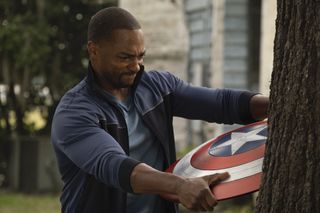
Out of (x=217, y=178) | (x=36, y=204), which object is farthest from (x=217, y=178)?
(x=36, y=204)

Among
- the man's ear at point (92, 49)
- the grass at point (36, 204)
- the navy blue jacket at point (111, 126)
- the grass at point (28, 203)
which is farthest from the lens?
the grass at point (28, 203)

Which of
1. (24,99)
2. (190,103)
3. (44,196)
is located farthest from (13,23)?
(190,103)

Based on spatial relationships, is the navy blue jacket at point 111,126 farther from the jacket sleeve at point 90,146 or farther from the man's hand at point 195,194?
the man's hand at point 195,194

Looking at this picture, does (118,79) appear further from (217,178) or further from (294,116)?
(294,116)

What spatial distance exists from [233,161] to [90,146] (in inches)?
20.2

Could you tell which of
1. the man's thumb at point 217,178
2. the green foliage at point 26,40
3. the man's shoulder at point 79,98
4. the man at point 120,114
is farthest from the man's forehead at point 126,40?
the green foliage at point 26,40

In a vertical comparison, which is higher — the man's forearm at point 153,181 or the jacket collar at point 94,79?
the jacket collar at point 94,79

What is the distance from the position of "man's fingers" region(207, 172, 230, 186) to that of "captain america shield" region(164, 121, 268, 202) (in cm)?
1

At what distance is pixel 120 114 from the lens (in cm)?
329

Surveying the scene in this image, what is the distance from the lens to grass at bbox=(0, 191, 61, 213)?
12.1 meters

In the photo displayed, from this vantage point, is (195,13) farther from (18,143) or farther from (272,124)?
(272,124)

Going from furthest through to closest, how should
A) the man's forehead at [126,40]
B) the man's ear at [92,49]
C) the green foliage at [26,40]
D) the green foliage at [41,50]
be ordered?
the green foliage at [41,50] → the green foliage at [26,40] → the man's ear at [92,49] → the man's forehead at [126,40]

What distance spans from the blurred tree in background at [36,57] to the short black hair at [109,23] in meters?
10.7

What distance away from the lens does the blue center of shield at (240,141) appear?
3092 millimetres
